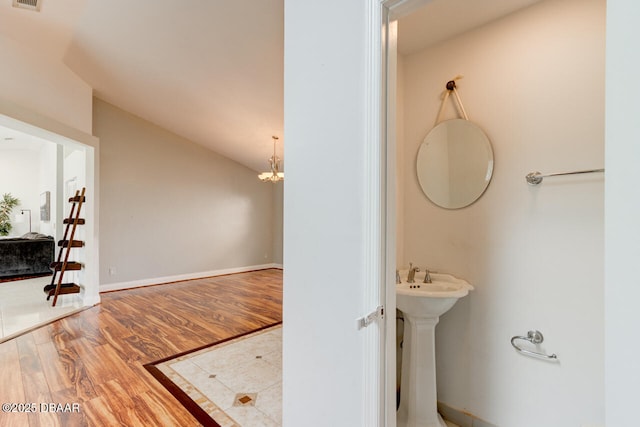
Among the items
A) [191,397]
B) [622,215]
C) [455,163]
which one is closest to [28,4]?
[191,397]

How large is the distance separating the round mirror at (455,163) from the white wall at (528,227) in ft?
0.18

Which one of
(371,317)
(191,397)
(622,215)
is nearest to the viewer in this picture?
(622,215)

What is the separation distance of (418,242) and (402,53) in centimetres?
128

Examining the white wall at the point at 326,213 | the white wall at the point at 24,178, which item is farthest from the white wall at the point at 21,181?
the white wall at the point at 326,213

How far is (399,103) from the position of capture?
78.4 inches

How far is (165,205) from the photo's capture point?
5664mm

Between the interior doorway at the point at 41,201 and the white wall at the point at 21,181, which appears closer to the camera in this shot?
the interior doorway at the point at 41,201

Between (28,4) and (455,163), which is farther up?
(28,4)

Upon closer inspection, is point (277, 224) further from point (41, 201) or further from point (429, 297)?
point (429, 297)

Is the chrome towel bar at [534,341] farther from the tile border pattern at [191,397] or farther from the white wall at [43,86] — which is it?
the white wall at [43,86]

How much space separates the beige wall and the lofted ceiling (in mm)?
873

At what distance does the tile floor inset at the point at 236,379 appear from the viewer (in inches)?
73.0

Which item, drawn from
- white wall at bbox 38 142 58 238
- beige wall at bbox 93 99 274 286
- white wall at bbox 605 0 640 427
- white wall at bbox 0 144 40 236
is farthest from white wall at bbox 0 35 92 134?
white wall at bbox 0 144 40 236

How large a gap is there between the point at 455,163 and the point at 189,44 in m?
2.94
